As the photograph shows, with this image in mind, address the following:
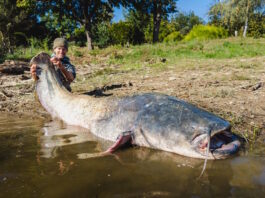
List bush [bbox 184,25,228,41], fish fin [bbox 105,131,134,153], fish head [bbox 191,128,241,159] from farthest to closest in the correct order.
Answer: bush [bbox 184,25,228,41] < fish fin [bbox 105,131,134,153] < fish head [bbox 191,128,241,159]

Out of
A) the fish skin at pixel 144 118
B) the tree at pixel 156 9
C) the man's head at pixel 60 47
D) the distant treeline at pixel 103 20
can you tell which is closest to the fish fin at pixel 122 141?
the fish skin at pixel 144 118

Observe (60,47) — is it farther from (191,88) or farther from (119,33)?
(119,33)

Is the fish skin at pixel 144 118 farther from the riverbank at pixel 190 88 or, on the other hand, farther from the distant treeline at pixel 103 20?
the distant treeline at pixel 103 20

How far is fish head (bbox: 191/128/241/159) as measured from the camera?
2309mm

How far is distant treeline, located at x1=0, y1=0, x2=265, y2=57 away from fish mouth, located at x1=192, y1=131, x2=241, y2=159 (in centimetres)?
1489

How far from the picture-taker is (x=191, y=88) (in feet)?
15.8

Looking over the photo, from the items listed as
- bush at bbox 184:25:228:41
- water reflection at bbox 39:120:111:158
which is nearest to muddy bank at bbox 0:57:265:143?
water reflection at bbox 39:120:111:158

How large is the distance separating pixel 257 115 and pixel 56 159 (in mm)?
2465

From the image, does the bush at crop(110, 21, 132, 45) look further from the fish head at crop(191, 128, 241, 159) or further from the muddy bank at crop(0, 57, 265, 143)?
the fish head at crop(191, 128, 241, 159)

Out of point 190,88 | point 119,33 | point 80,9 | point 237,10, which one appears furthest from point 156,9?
point 190,88

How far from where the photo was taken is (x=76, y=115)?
3.68 m

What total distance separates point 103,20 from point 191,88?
52.7ft

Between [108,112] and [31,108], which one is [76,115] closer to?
[108,112]

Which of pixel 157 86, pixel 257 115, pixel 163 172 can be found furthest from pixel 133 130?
pixel 157 86
